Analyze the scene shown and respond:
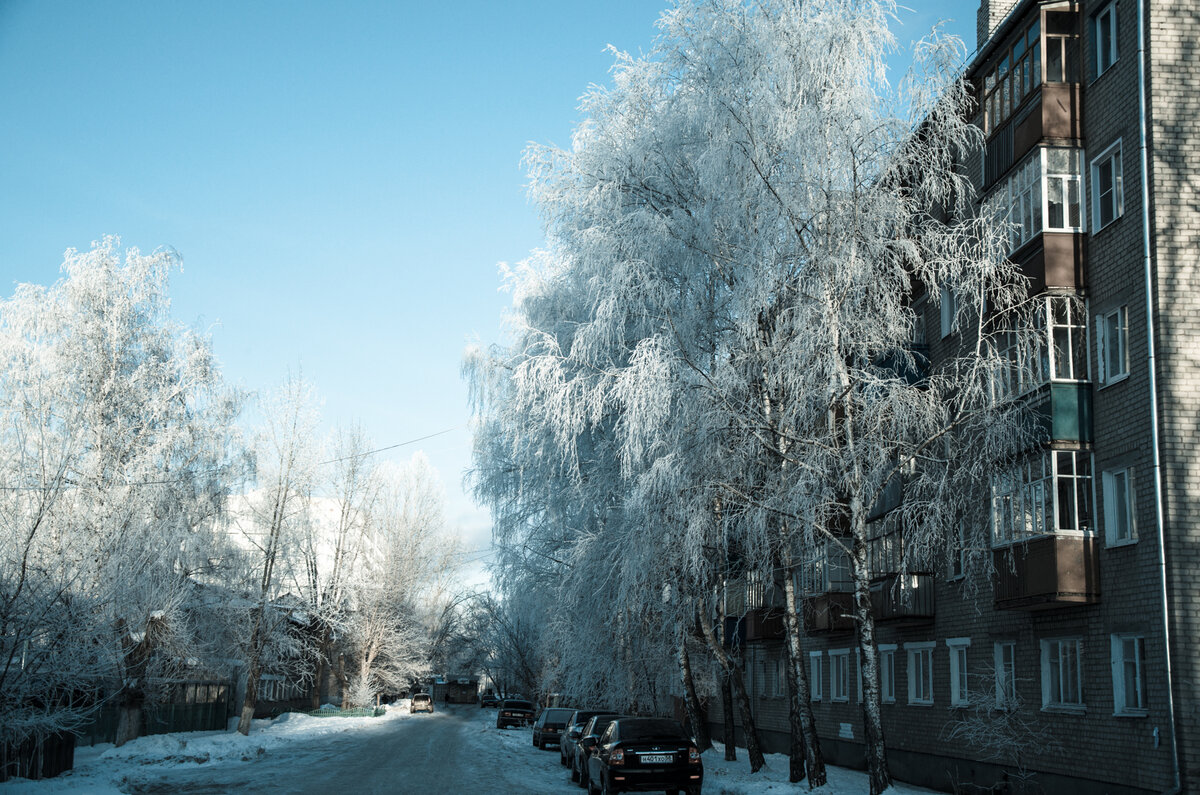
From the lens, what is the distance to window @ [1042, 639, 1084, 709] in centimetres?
1832

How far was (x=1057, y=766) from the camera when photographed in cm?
1839

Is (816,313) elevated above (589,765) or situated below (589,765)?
above

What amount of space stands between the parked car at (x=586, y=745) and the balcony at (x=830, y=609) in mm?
6475

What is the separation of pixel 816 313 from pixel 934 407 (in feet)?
8.11

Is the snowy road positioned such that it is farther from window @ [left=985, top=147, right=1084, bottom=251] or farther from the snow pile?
window @ [left=985, top=147, right=1084, bottom=251]

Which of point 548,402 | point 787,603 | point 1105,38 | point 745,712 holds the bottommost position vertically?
point 745,712

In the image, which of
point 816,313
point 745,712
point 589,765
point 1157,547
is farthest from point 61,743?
point 1157,547

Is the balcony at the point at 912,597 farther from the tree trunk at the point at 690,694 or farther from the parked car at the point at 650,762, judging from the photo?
the parked car at the point at 650,762

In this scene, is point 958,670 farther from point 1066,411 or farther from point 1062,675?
point 1066,411

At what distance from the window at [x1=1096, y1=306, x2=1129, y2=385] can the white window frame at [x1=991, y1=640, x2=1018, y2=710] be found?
578 cm

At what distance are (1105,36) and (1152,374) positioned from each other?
6.46 m

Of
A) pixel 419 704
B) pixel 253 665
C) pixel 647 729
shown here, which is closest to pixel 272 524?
pixel 253 665

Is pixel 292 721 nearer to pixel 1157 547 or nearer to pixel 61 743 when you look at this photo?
pixel 61 743

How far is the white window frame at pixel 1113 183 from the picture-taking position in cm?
1786
